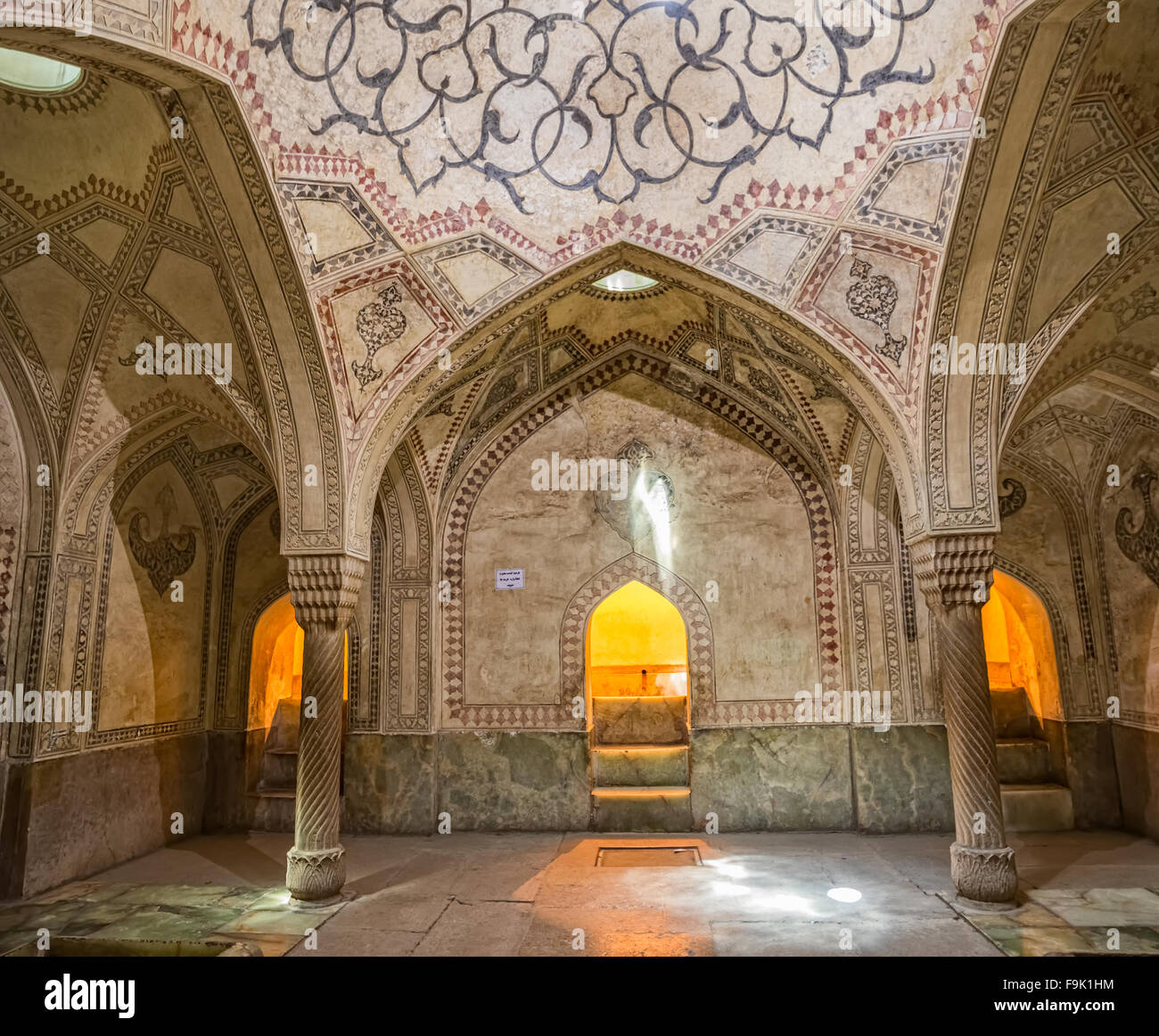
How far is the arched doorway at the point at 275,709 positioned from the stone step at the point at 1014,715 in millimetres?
7568

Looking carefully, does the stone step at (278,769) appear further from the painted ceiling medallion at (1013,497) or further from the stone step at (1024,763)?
the painted ceiling medallion at (1013,497)

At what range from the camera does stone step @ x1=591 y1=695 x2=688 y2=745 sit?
434 inches

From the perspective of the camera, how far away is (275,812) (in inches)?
374

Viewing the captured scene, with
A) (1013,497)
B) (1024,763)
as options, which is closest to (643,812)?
(1024,763)

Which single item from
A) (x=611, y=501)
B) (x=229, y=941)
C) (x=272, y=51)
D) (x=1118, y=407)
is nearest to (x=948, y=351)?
(x=1118, y=407)

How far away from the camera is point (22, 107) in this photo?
5.78m

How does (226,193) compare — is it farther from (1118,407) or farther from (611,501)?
(1118,407)

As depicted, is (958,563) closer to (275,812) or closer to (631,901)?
(631,901)

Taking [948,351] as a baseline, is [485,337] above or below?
above

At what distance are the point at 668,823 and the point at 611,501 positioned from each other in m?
3.49

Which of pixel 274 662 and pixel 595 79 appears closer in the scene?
pixel 595 79

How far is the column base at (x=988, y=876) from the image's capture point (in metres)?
6.05

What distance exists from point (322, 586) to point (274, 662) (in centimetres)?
461

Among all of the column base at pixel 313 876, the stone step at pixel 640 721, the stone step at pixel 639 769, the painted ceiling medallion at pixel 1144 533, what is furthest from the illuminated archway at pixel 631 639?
the column base at pixel 313 876
